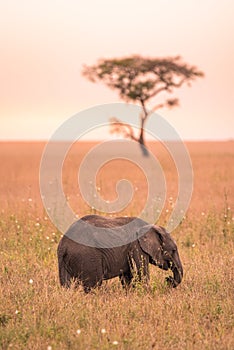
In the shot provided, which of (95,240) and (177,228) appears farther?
(177,228)

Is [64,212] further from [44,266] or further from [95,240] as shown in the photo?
[95,240]

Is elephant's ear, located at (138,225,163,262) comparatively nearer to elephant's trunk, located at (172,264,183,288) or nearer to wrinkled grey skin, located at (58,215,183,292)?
wrinkled grey skin, located at (58,215,183,292)

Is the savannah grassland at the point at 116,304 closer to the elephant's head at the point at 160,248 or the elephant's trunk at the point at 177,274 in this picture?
the elephant's trunk at the point at 177,274

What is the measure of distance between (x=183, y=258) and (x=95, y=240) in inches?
110

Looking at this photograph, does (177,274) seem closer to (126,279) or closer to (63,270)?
(126,279)

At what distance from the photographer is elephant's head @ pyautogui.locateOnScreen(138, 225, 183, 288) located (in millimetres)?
7391

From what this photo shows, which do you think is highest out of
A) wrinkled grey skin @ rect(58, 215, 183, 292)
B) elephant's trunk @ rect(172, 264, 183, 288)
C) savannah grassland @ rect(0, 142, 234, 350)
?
wrinkled grey skin @ rect(58, 215, 183, 292)

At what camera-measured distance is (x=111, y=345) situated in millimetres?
5676

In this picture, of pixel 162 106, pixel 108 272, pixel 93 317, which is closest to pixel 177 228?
pixel 108 272

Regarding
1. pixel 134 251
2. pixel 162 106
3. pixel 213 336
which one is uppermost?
pixel 162 106

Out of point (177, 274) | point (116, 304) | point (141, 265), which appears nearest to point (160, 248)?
point (141, 265)

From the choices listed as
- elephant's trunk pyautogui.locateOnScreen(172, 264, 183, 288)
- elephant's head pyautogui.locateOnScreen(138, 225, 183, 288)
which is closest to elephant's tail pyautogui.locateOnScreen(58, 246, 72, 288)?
elephant's head pyautogui.locateOnScreen(138, 225, 183, 288)

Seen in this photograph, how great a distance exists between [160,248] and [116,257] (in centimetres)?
60

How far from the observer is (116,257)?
7.29 meters
